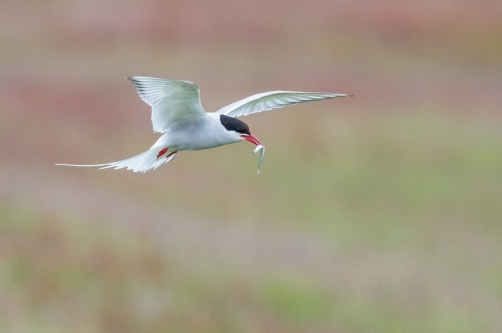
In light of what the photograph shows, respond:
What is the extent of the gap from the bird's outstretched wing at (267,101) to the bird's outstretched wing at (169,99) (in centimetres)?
41

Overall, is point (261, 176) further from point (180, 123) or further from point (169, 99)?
point (169, 99)

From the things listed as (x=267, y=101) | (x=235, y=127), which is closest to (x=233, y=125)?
(x=235, y=127)

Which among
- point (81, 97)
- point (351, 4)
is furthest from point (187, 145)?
point (351, 4)

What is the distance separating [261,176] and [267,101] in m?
14.7

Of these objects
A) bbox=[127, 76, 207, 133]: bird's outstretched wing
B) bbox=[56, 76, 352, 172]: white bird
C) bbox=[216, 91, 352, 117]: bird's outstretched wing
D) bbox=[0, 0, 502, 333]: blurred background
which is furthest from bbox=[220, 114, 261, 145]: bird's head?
bbox=[0, 0, 502, 333]: blurred background

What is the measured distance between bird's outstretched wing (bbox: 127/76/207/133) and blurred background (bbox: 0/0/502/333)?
4.99 meters

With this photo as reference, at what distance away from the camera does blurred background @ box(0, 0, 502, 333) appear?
12969 millimetres

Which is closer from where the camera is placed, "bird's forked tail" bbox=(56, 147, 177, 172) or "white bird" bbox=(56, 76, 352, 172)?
"white bird" bbox=(56, 76, 352, 172)

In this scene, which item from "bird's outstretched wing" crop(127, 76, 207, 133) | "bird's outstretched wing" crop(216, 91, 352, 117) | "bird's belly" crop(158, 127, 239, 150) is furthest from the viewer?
"bird's outstretched wing" crop(216, 91, 352, 117)

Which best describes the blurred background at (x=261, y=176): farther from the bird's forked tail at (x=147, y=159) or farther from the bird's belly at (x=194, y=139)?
the bird's belly at (x=194, y=139)

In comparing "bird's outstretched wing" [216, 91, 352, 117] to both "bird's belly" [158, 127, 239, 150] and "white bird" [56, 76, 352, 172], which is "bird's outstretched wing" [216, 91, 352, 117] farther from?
"bird's belly" [158, 127, 239, 150]

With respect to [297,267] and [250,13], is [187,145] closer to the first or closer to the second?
[297,267]

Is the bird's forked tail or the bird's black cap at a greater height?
the bird's black cap

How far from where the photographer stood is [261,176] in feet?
70.1
